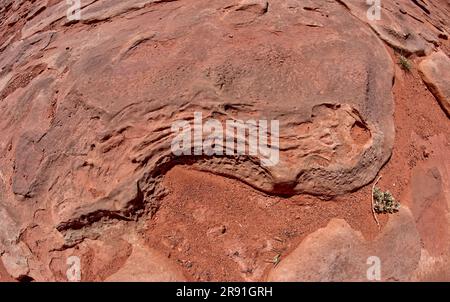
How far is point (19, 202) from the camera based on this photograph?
4102mm

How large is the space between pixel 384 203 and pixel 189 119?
6.02 feet

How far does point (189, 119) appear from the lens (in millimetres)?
3811

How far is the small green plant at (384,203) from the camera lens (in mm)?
3842

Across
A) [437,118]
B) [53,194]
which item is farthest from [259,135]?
[437,118]

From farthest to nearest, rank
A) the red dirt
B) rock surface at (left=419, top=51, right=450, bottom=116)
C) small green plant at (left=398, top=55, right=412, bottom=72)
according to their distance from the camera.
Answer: rock surface at (left=419, top=51, right=450, bottom=116)
small green plant at (left=398, top=55, right=412, bottom=72)
the red dirt

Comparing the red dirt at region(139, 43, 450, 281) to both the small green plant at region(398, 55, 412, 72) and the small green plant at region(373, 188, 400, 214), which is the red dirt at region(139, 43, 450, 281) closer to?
the small green plant at region(373, 188, 400, 214)

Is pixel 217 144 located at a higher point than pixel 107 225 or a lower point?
higher

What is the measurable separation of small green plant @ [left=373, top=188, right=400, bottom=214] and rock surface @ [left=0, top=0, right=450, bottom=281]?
0.26 ft

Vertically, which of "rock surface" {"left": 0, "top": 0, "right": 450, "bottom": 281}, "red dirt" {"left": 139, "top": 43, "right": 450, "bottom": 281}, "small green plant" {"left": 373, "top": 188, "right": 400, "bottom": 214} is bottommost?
"small green plant" {"left": 373, "top": 188, "right": 400, "bottom": 214}

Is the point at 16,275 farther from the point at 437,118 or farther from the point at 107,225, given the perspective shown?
the point at 437,118

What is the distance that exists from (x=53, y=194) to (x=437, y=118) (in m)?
3.97

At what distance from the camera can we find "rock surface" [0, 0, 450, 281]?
3727 mm

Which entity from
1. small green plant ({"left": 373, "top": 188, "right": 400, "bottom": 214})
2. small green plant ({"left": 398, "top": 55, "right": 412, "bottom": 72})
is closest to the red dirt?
small green plant ({"left": 373, "top": 188, "right": 400, "bottom": 214})

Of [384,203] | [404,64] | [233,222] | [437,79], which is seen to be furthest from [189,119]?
[437,79]
